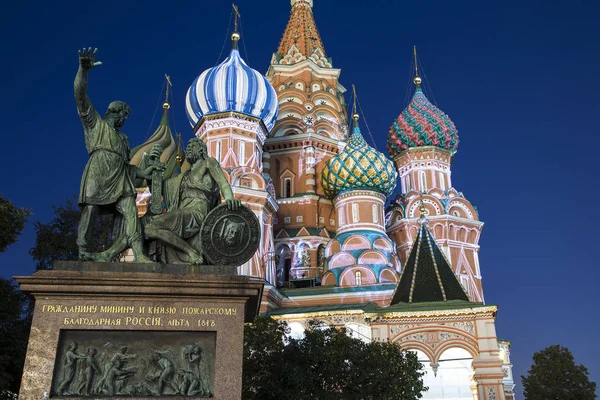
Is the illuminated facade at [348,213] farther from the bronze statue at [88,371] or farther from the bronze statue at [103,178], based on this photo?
the bronze statue at [88,371]

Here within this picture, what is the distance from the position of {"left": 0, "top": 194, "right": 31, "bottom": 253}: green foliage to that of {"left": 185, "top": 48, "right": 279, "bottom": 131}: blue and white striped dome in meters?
14.9

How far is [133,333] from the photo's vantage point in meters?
7.50

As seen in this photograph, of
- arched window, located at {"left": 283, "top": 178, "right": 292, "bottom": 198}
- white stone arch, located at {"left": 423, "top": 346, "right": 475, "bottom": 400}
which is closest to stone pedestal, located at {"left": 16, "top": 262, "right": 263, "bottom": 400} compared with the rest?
white stone arch, located at {"left": 423, "top": 346, "right": 475, "bottom": 400}

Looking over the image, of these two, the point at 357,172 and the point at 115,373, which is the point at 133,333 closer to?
the point at 115,373

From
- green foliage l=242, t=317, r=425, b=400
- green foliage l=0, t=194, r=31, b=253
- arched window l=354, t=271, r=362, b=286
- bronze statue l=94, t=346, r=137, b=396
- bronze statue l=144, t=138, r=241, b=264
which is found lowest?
bronze statue l=94, t=346, r=137, b=396

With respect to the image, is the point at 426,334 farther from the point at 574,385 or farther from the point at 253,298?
the point at 253,298

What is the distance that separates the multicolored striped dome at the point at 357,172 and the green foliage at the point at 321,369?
17227 mm

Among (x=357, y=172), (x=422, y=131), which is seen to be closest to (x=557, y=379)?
(x=357, y=172)

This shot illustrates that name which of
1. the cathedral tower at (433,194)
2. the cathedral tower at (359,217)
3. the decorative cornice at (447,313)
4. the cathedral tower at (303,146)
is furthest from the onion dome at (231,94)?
the decorative cornice at (447,313)

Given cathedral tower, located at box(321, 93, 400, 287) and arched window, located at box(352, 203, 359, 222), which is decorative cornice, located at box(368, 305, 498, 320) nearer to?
cathedral tower, located at box(321, 93, 400, 287)

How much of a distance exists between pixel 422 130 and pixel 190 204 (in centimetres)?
2874

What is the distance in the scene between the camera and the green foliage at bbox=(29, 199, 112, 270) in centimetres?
2459

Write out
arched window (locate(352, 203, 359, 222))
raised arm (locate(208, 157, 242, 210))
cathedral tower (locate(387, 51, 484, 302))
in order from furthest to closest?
cathedral tower (locate(387, 51, 484, 302)) < arched window (locate(352, 203, 359, 222)) < raised arm (locate(208, 157, 242, 210))

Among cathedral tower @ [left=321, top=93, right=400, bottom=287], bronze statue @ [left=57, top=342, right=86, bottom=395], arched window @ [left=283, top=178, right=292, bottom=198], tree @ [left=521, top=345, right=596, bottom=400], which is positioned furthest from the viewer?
arched window @ [left=283, top=178, right=292, bottom=198]
